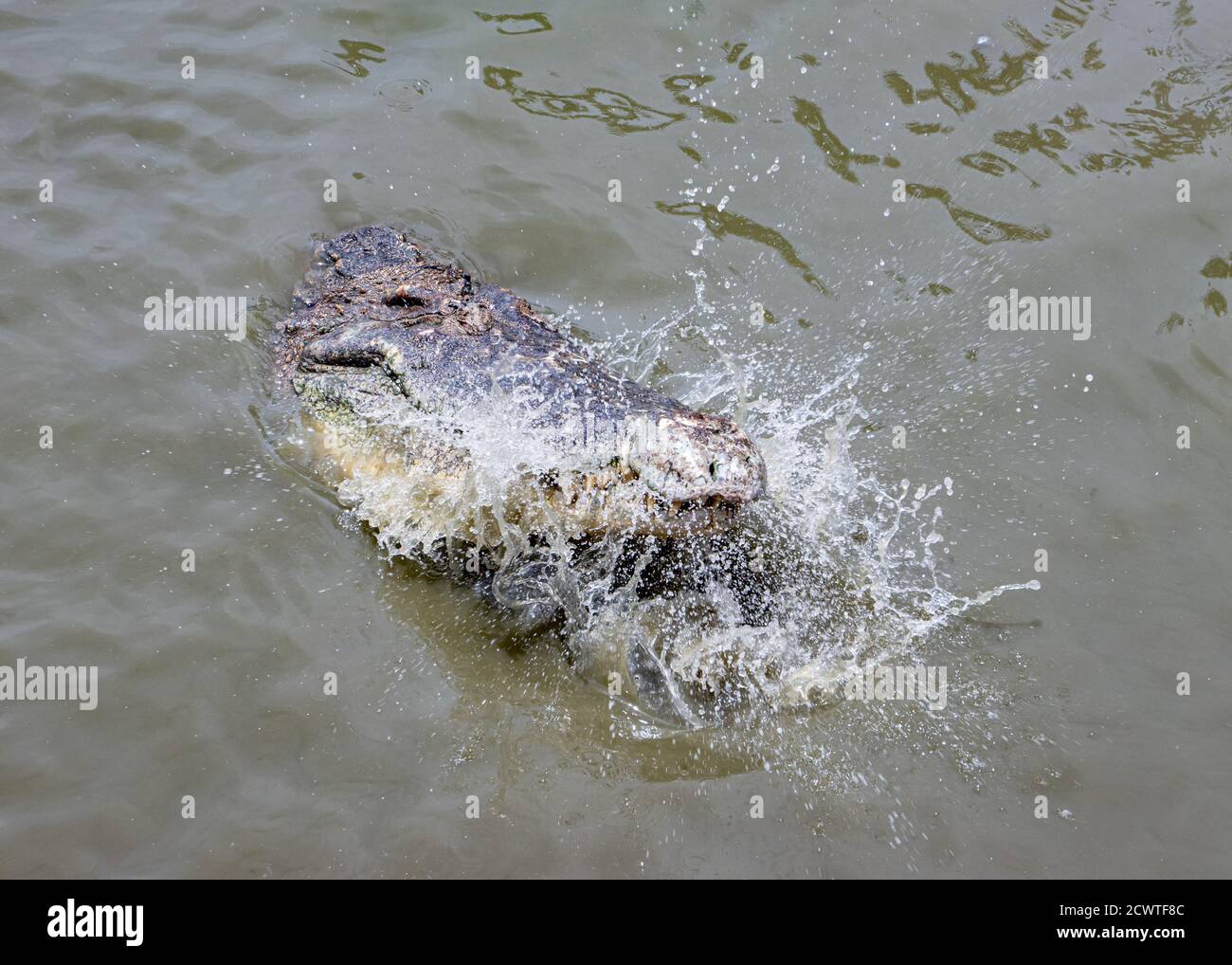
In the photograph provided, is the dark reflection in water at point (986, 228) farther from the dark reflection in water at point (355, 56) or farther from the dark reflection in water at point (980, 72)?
the dark reflection in water at point (355, 56)

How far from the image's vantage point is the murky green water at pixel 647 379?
10.8ft

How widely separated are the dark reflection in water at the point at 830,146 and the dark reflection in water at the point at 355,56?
2.77 m

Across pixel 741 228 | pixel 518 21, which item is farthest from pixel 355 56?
pixel 741 228

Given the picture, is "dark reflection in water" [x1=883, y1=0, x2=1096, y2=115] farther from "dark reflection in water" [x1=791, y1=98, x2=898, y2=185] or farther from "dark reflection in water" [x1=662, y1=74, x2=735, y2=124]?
"dark reflection in water" [x1=662, y1=74, x2=735, y2=124]

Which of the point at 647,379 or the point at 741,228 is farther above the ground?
the point at 741,228

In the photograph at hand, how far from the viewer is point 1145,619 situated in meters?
3.85

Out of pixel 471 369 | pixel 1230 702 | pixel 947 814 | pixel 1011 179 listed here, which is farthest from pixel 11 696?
pixel 1011 179

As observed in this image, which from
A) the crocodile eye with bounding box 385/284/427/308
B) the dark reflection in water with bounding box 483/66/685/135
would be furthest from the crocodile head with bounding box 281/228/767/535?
the dark reflection in water with bounding box 483/66/685/135

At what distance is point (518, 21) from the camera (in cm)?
633

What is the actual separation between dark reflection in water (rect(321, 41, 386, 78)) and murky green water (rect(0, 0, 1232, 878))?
28 millimetres

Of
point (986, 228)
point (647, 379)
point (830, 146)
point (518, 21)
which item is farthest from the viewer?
point (518, 21)

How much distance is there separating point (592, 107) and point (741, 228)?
1.38 m

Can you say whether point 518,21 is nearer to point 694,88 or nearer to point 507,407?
point 694,88
